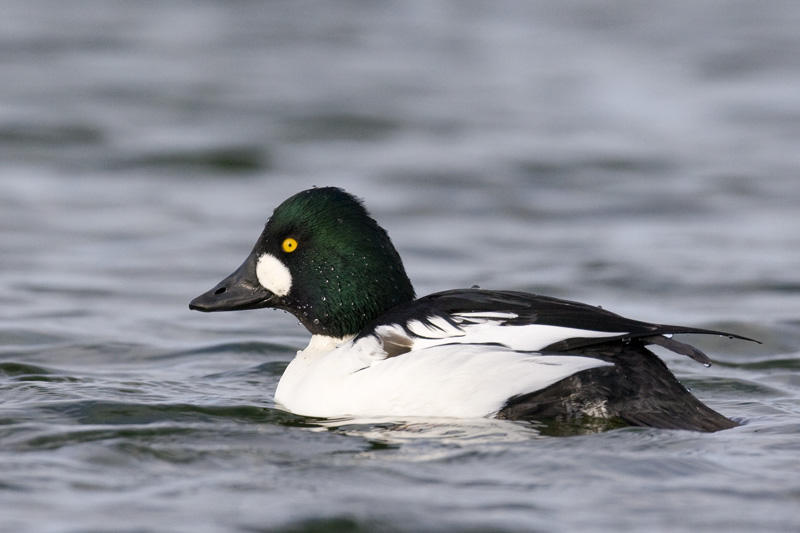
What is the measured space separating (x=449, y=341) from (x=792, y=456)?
1.59 metres

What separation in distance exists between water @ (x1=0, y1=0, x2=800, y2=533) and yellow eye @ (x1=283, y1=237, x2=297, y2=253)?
845mm

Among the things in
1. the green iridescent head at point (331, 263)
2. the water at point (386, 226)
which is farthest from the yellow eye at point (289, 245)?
the water at point (386, 226)

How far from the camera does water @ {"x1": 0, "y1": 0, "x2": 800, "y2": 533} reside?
499cm

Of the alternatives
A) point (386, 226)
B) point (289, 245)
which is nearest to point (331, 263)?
point (289, 245)

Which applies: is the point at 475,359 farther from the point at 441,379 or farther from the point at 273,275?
the point at 273,275

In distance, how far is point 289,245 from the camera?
6723 mm

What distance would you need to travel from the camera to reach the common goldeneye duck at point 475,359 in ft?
18.6

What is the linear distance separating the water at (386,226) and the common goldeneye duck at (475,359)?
132 mm

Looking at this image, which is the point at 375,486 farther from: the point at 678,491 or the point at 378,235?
the point at 378,235

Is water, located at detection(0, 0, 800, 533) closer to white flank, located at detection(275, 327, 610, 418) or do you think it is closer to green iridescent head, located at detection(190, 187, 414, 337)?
white flank, located at detection(275, 327, 610, 418)

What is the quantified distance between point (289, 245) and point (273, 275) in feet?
0.63

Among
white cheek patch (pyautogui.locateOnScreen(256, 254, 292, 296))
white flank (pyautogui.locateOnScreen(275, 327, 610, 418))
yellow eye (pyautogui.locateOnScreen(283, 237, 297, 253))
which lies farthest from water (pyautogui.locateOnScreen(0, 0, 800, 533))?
yellow eye (pyautogui.locateOnScreen(283, 237, 297, 253))

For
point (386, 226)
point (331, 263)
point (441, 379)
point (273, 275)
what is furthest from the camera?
point (386, 226)

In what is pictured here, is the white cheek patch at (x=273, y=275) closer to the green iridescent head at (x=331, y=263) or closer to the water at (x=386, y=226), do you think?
the green iridescent head at (x=331, y=263)
